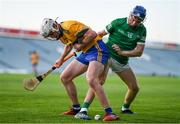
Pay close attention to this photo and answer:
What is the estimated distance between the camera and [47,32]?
1323cm

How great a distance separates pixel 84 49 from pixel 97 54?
1.12 ft

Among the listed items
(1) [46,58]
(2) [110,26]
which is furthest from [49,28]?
(1) [46,58]

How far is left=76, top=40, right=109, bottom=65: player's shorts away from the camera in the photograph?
1346 centimetres

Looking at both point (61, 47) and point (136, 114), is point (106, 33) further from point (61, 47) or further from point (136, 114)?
point (61, 47)

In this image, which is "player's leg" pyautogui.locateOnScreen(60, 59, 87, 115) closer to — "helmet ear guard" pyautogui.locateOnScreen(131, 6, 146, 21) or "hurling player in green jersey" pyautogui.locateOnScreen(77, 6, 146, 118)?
"hurling player in green jersey" pyautogui.locateOnScreen(77, 6, 146, 118)

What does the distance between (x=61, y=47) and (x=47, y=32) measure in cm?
5176

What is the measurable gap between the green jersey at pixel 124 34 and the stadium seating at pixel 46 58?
4146 cm

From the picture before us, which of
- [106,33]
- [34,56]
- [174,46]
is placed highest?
Answer: [106,33]

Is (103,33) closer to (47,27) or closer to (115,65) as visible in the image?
(115,65)

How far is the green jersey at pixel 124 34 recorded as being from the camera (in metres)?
14.5

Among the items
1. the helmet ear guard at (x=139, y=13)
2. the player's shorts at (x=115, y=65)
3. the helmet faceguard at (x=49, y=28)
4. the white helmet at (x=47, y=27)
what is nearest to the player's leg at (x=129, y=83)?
the player's shorts at (x=115, y=65)

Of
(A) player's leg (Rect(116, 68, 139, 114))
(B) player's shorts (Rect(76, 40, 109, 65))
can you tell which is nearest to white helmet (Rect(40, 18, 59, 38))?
(B) player's shorts (Rect(76, 40, 109, 65))

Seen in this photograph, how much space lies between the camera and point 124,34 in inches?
574

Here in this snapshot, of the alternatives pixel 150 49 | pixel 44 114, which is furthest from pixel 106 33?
pixel 150 49
